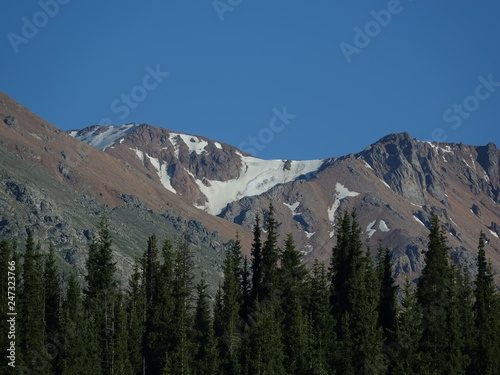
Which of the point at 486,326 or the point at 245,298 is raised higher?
the point at 245,298

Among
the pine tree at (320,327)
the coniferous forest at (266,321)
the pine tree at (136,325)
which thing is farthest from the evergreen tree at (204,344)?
the pine tree at (320,327)

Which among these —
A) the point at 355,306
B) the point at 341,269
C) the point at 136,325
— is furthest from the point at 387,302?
the point at 136,325

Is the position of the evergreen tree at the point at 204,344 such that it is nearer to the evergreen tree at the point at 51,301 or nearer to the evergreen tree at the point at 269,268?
the evergreen tree at the point at 269,268

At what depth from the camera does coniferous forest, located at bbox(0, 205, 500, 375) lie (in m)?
86.2

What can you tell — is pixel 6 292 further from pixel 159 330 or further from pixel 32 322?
pixel 159 330

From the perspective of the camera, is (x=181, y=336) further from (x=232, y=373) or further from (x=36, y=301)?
(x=36, y=301)

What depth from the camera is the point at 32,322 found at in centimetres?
9200

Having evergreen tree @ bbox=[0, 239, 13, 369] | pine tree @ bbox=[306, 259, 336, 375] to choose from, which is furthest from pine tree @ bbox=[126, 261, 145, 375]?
pine tree @ bbox=[306, 259, 336, 375]

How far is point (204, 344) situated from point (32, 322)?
Answer: 63.2ft

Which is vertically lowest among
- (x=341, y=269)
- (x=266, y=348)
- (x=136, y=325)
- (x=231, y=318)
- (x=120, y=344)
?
(x=266, y=348)

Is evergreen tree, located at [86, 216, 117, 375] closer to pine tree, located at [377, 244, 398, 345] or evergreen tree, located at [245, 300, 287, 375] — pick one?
evergreen tree, located at [245, 300, 287, 375]

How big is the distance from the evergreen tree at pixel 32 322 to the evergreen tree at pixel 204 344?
52.2 feet

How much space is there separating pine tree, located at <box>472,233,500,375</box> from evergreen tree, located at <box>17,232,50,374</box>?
44002 millimetres

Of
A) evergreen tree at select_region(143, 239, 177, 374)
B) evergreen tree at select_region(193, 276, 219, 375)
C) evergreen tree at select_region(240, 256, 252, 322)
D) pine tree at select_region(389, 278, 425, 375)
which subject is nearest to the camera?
pine tree at select_region(389, 278, 425, 375)
